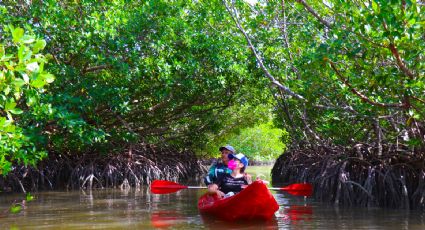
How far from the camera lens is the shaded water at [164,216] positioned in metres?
5.49

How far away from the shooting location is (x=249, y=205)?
5.54 metres

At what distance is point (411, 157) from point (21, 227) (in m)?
4.72

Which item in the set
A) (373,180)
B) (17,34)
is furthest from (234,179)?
(17,34)

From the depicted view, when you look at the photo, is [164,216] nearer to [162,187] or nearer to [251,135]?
[162,187]

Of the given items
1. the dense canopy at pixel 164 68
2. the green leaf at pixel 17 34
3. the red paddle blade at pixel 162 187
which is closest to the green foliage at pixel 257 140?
the dense canopy at pixel 164 68

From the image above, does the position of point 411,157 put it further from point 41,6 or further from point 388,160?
point 41,6

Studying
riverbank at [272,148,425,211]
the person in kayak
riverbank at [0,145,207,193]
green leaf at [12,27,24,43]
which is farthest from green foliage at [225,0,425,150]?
riverbank at [0,145,207,193]

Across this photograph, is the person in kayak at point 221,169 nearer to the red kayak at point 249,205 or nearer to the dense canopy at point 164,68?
the red kayak at point 249,205

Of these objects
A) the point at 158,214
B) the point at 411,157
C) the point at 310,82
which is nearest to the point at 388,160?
the point at 411,157

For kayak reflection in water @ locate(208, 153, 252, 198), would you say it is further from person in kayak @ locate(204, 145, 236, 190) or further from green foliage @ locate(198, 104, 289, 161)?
green foliage @ locate(198, 104, 289, 161)

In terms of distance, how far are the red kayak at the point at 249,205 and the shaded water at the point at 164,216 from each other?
4.4 inches

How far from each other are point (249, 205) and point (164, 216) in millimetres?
1368

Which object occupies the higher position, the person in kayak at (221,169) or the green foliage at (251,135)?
the green foliage at (251,135)

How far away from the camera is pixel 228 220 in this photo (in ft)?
19.2
